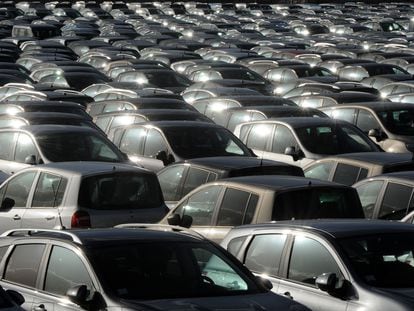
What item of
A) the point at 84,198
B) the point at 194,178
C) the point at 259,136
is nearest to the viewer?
the point at 84,198

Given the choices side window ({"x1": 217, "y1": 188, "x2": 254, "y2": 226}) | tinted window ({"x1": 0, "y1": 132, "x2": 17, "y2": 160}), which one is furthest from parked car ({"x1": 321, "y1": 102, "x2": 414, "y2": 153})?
side window ({"x1": 217, "y1": 188, "x2": 254, "y2": 226})

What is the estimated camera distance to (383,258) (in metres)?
9.53

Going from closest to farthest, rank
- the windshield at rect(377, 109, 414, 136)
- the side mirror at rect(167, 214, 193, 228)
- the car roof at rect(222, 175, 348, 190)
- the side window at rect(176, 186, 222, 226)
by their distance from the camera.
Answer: the car roof at rect(222, 175, 348, 190), the side mirror at rect(167, 214, 193, 228), the side window at rect(176, 186, 222, 226), the windshield at rect(377, 109, 414, 136)

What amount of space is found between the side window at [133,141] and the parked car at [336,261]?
902 cm

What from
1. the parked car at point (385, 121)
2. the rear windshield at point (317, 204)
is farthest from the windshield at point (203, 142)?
the rear windshield at point (317, 204)

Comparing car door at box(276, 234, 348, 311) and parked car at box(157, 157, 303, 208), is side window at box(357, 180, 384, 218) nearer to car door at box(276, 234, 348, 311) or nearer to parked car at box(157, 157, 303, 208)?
parked car at box(157, 157, 303, 208)

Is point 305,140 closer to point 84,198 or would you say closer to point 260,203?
point 84,198

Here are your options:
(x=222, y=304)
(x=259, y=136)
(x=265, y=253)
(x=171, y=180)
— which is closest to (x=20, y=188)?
(x=171, y=180)

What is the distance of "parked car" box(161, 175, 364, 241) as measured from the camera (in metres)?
12.4

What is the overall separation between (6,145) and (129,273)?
10.4m

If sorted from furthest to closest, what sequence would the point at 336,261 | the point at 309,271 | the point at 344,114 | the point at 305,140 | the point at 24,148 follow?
the point at 344,114 < the point at 305,140 < the point at 24,148 < the point at 309,271 < the point at 336,261

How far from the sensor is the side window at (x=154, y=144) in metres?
19.0

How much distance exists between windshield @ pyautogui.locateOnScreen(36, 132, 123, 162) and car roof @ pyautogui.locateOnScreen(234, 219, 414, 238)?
25.5 ft

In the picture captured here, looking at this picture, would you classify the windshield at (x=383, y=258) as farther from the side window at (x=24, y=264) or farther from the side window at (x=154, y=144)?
the side window at (x=154, y=144)
